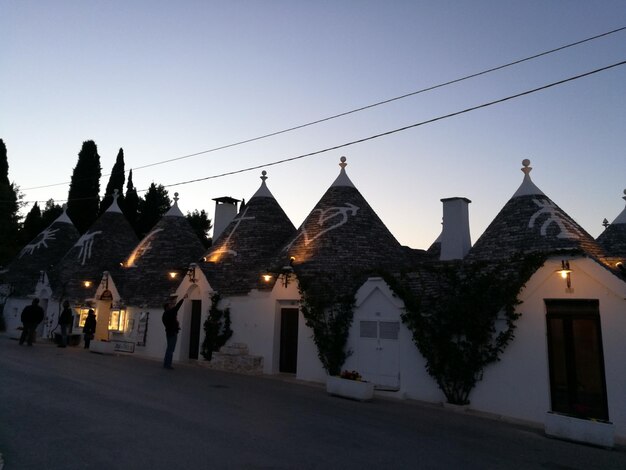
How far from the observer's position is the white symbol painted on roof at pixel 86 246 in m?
26.6

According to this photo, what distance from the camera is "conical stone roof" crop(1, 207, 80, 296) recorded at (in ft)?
96.1

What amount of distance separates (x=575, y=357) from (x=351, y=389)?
5.24 meters

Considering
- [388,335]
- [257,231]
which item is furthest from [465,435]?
[257,231]

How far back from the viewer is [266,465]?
565 centimetres

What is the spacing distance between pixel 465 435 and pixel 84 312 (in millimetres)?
21929

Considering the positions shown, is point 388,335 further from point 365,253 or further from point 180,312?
point 180,312

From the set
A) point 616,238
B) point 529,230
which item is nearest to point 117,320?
point 529,230

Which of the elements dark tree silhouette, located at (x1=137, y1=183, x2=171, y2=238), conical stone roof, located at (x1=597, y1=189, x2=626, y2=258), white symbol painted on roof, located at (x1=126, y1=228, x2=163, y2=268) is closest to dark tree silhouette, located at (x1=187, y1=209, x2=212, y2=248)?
dark tree silhouette, located at (x1=137, y1=183, x2=171, y2=238)

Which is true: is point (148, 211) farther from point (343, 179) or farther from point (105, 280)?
point (343, 179)

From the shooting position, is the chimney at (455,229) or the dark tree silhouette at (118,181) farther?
the dark tree silhouette at (118,181)

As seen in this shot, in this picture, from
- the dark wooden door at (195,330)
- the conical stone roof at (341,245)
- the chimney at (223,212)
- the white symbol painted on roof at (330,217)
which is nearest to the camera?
the conical stone roof at (341,245)

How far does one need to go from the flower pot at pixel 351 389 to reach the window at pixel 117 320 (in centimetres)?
1395

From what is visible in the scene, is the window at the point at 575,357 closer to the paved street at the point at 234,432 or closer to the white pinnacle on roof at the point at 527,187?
the paved street at the point at 234,432

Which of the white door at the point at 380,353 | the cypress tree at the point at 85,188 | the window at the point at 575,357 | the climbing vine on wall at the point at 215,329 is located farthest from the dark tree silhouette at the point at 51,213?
the window at the point at 575,357
